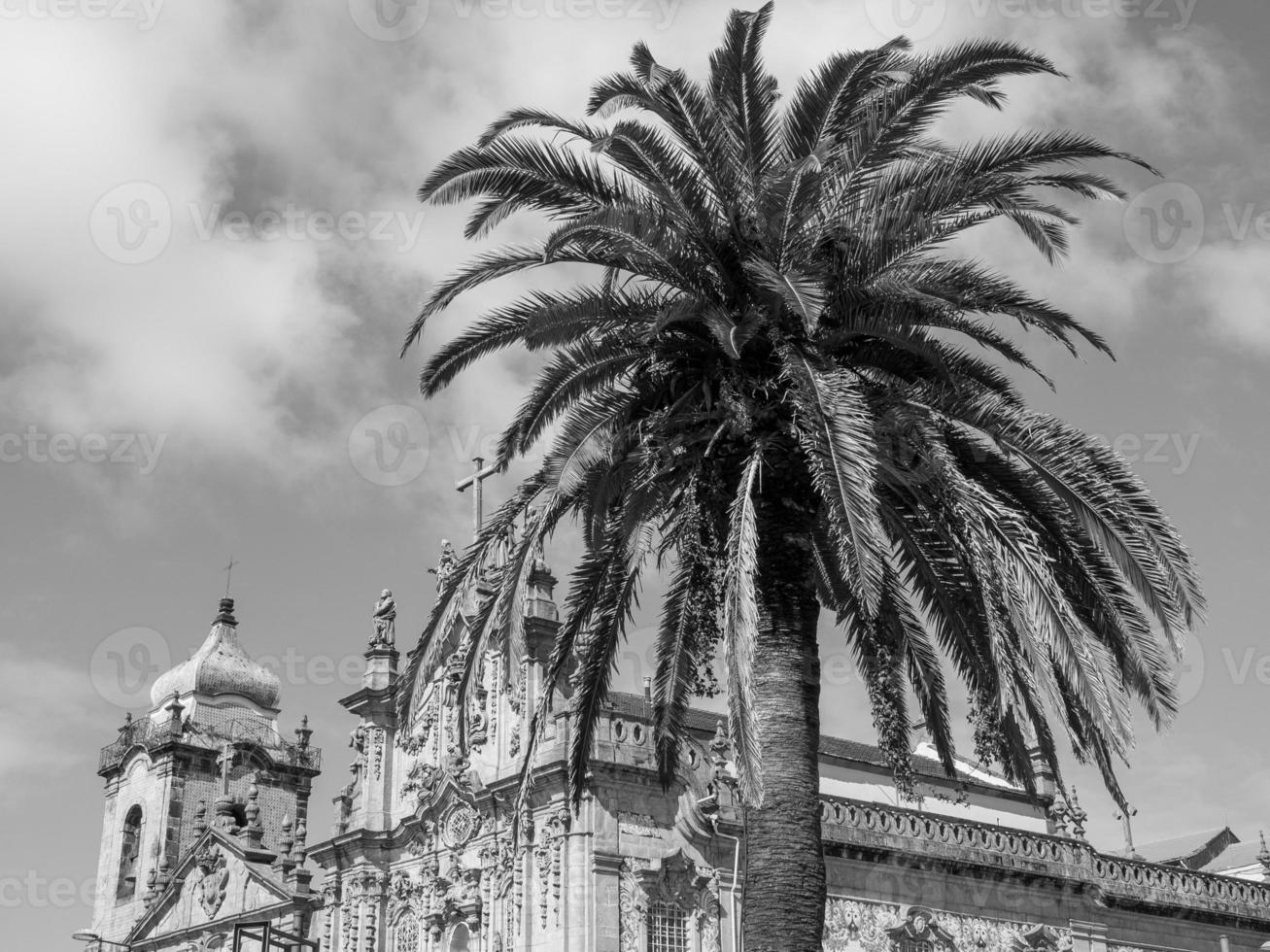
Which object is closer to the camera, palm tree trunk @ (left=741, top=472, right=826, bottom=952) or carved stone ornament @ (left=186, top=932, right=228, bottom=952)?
palm tree trunk @ (left=741, top=472, right=826, bottom=952)

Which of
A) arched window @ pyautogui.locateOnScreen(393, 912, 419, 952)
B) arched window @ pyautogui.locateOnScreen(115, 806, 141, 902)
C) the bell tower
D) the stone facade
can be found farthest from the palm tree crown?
arched window @ pyautogui.locateOnScreen(115, 806, 141, 902)

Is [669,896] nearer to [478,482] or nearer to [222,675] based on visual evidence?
[478,482]

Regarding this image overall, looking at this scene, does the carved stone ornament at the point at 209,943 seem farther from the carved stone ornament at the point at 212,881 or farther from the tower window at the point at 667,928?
the tower window at the point at 667,928

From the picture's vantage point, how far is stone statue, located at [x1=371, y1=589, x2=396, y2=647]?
3650 centimetres

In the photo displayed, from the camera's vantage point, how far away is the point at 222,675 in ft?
186

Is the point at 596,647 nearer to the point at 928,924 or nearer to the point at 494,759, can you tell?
the point at 494,759

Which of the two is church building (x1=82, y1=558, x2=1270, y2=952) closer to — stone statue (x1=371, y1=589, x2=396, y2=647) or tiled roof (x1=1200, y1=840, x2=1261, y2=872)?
stone statue (x1=371, y1=589, x2=396, y2=647)

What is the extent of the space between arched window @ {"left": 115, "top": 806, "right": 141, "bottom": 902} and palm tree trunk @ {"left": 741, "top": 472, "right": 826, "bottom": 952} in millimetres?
42826

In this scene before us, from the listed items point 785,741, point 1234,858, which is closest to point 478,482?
point 785,741

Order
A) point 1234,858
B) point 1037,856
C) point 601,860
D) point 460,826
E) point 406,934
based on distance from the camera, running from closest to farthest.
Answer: point 601,860
point 460,826
point 406,934
point 1037,856
point 1234,858

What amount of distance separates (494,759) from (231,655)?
95.9 feet

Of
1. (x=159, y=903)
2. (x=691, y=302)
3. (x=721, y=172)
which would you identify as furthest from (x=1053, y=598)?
(x=159, y=903)

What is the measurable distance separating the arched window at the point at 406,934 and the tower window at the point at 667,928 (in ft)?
23.3

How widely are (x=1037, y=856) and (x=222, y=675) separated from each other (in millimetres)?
34215
